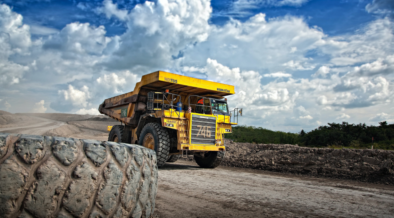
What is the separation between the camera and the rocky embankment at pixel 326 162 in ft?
27.0

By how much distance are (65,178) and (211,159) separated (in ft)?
28.3

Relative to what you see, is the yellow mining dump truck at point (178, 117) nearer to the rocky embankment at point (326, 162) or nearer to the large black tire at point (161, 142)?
the large black tire at point (161, 142)

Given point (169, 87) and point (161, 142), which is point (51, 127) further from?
point (161, 142)

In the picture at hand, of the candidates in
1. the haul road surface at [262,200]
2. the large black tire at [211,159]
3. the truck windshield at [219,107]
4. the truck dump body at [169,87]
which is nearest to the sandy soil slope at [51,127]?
the truck dump body at [169,87]

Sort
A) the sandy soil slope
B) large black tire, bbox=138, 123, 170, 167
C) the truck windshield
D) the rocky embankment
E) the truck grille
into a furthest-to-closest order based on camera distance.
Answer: the sandy soil slope
the truck windshield
the truck grille
large black tire, bbox=138, 123, 170, 167
the rocky embankment

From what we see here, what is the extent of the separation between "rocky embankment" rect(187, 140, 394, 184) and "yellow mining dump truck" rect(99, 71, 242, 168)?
1741 millimetres

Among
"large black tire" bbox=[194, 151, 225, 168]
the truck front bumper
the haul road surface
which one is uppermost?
the truck front bumper

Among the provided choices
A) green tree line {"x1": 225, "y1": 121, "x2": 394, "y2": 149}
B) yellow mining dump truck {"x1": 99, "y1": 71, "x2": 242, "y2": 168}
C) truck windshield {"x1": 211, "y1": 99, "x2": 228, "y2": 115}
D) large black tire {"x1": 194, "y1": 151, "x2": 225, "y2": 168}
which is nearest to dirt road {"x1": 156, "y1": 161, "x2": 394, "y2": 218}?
yellow mining dump truck {"x1": 99, "y1": 71, "x2": 242, "y2": 168}

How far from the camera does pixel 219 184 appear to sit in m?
6.46

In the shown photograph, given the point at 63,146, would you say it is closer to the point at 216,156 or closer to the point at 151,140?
the point at 151,140

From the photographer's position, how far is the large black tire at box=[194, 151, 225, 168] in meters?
10.2

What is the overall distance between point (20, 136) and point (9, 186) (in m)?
0.35

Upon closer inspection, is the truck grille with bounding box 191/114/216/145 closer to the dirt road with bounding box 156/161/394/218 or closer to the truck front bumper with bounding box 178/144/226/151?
the truck front bumper with bounding box 178/144/226/151

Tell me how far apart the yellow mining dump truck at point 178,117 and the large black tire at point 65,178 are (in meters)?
6.59
